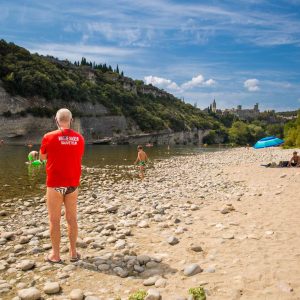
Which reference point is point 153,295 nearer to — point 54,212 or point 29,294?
point 29,294

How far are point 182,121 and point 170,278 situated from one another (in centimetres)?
16902

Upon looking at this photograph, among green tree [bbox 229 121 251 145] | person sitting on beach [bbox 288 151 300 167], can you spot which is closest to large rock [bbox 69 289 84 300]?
person sitting on beach [bbox 288 151 300 167]

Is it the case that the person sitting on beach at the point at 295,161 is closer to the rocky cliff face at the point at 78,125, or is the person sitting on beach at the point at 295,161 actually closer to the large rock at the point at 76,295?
the large rock at the point at 76,295

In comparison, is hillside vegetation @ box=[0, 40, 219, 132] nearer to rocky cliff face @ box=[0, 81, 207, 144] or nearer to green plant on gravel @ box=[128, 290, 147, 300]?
rocky cliff face @ box=[0, 81, 207, 144]

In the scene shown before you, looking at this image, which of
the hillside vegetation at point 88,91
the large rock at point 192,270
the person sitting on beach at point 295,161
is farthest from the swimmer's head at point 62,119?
the hillside vegetation at point 88,91

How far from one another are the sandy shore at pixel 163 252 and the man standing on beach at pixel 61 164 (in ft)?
3.44

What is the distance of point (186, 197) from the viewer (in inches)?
539

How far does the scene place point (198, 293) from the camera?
464 centimetres

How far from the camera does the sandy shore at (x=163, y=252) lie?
5.07 meters

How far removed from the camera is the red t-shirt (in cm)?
588

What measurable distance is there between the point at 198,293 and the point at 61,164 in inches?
130

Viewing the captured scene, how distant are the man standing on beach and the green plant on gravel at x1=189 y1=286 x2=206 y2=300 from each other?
284cm

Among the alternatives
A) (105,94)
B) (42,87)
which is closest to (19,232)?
(42,87)

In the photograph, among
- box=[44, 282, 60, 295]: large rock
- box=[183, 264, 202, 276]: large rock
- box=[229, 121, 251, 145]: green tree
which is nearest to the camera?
box=[44, 282, 60, 295]: large rock
